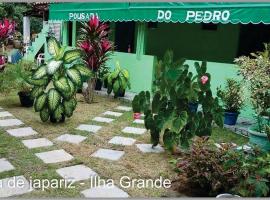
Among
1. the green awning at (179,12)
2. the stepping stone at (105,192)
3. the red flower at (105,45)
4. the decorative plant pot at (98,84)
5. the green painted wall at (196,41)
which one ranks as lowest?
the stepping stone at (105,192)

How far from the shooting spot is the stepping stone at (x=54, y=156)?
4.73m

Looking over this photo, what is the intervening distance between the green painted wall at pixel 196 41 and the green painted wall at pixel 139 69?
8.90 ft

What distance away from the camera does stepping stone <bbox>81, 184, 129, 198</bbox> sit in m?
3.84

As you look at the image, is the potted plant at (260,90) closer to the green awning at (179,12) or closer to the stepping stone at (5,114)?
the green awning at (179,12)

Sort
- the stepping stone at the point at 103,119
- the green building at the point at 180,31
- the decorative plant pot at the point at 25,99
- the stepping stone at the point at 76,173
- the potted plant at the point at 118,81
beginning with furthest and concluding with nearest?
the potted plant at the point at 118,81 → the decorative plant pot at the point at 25,99 → the green building at the point at 180,31 → the stepping stone at the point at 103,119 → the stepping stone at the point at 76,173

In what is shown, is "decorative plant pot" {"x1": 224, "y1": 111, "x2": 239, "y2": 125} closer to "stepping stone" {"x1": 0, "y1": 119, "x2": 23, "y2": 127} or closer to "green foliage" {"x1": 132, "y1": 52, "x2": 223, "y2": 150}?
"green foliage" {"x1": 132, "y1": 52, "x2": 223, "y2": 150}

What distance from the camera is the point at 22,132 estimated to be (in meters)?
Answer: 5.95

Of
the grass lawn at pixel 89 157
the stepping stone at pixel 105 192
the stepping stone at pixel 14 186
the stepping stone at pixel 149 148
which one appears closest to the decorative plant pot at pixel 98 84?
the grass lawn at pixel 89 157

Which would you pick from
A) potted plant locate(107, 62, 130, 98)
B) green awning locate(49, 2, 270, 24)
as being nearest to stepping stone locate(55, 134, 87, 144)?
potted plant locate(107, 62, 130, 98)

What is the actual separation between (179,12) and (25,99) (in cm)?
414

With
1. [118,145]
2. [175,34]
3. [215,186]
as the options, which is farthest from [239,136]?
[175,34]

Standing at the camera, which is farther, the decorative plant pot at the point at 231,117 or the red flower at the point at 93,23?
the red flower at the point at 93,23

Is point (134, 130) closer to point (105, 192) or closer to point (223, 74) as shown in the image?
point (105, 192)

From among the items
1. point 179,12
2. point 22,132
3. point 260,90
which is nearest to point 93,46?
point 179,12
